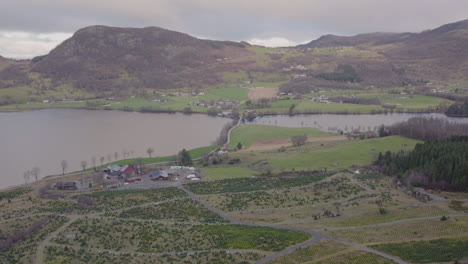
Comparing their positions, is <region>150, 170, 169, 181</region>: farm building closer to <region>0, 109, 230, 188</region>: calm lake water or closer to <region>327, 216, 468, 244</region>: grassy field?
<region>0, 109, 230, 188</region>: calm lake water

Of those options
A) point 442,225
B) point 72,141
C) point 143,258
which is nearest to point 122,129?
point 72,141

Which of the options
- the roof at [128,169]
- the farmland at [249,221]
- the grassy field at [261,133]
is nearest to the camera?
the farmland at [249,221]

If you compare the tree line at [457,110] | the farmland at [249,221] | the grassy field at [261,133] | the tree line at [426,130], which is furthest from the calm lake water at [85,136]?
the tree line at [457,110]

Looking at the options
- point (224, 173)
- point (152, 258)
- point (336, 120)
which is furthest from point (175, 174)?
point (336, 120)

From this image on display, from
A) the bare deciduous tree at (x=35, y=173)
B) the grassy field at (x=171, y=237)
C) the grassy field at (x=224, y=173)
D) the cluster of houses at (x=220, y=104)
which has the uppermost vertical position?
the cluster of houses at (x=220, y=104)

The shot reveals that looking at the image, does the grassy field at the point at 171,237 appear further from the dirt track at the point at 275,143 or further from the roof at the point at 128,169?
the dirt track at the point at 275,143

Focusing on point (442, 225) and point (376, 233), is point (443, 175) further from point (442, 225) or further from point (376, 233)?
point (376, 233)
